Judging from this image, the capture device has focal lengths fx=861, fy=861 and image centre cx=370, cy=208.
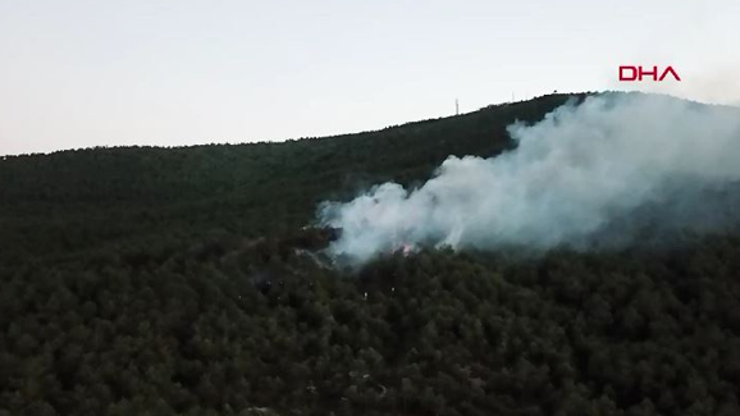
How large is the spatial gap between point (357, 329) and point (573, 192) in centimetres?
1349

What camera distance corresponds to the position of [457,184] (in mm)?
37375

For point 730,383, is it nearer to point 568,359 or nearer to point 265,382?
point 568,359

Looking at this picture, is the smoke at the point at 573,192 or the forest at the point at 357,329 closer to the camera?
the forest at the point at 357,329

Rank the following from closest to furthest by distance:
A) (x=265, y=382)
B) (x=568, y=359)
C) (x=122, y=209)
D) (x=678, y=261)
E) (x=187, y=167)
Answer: (x=265, y=382)
(x=568, y=359)
(x=678, y=261)
(x=122, y=209)
(x=187, y=167)

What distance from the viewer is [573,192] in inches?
1409

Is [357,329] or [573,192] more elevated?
[573,192]

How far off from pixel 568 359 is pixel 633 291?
4608 millimetres

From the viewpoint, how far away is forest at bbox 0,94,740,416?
2280cm

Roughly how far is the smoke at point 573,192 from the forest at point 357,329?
145 centimetres

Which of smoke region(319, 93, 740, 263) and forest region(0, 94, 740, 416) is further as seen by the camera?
smoke region(319, 93, 740, 263)

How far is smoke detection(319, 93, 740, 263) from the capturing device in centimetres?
3281

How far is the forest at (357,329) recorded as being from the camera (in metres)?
22.8

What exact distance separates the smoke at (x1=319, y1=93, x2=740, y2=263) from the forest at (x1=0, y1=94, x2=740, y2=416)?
1.45m

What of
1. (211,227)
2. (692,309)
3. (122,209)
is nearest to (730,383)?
(692,309)
